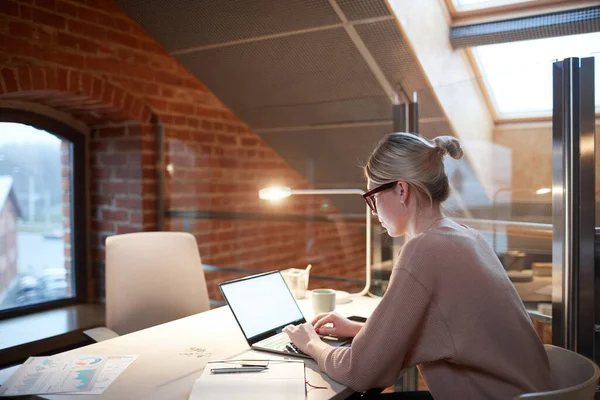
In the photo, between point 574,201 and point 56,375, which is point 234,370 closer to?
point 56,375

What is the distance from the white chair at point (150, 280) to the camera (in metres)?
2.23

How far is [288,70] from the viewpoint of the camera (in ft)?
10.2

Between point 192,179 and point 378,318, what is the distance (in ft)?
8.28

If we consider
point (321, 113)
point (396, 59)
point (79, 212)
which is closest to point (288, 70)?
point (321, 113)

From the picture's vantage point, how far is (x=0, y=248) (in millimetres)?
2922

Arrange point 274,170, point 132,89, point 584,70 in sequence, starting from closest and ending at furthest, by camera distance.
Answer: point 584,70, point 132,89, point 274,170

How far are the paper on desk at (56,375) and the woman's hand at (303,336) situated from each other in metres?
0.56

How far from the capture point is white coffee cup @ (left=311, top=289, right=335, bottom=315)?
2174 mm

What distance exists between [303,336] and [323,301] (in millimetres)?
547

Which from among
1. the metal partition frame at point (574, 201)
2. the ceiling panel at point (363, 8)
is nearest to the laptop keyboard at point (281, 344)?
the metal partition frame at point (574, 201)

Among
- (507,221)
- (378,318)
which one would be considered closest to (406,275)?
(378,318)

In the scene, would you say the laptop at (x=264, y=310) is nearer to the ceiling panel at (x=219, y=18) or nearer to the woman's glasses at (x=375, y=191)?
the woman's glasses at (x=375, y=191)

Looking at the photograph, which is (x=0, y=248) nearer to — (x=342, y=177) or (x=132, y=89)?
(x=132, y=89)

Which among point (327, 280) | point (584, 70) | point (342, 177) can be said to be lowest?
point (327, 280)
